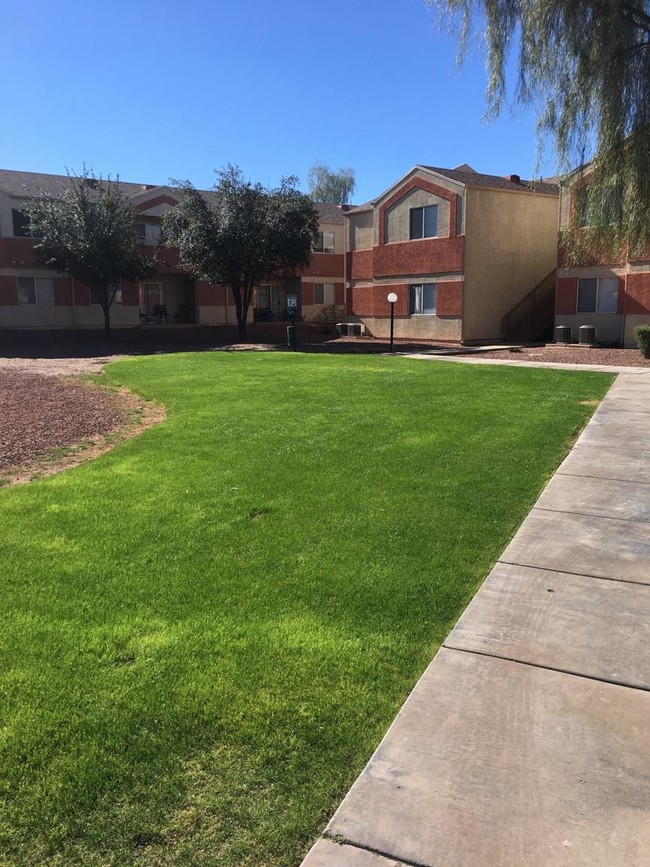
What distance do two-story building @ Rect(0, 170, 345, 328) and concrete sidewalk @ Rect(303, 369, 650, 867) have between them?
84.7 ft

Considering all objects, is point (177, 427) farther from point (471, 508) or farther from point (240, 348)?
point (240, 348)

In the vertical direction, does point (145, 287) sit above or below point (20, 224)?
below

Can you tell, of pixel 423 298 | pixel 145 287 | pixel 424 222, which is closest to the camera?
pixel 424 222

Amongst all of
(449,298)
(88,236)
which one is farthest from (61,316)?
(449,298)

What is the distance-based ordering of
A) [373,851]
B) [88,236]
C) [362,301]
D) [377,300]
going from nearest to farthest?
[373,851]
[88,236]
[377,300]
[362,301]

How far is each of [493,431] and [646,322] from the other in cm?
1861

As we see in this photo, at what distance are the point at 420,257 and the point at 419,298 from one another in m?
1.81

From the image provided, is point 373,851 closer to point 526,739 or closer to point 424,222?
point 526,739

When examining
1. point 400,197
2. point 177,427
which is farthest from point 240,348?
point 177,427

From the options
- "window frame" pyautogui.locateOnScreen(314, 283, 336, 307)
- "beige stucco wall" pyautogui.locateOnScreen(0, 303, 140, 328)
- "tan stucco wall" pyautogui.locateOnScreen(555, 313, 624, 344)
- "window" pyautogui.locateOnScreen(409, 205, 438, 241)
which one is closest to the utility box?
"tan stucco wall" pyautogui.locateOnScreen(555, 313, 624, 344)

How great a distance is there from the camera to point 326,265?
40250 millimetres

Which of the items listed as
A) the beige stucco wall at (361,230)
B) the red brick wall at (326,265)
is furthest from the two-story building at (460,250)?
the red brick wall at (326,265)

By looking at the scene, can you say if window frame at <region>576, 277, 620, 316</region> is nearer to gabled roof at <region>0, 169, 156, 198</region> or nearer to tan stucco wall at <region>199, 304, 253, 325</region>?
tan stucco wall at <region>199, 304, 253, 325</region>

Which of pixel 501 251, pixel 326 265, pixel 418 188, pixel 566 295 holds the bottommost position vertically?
pixel 566 295
